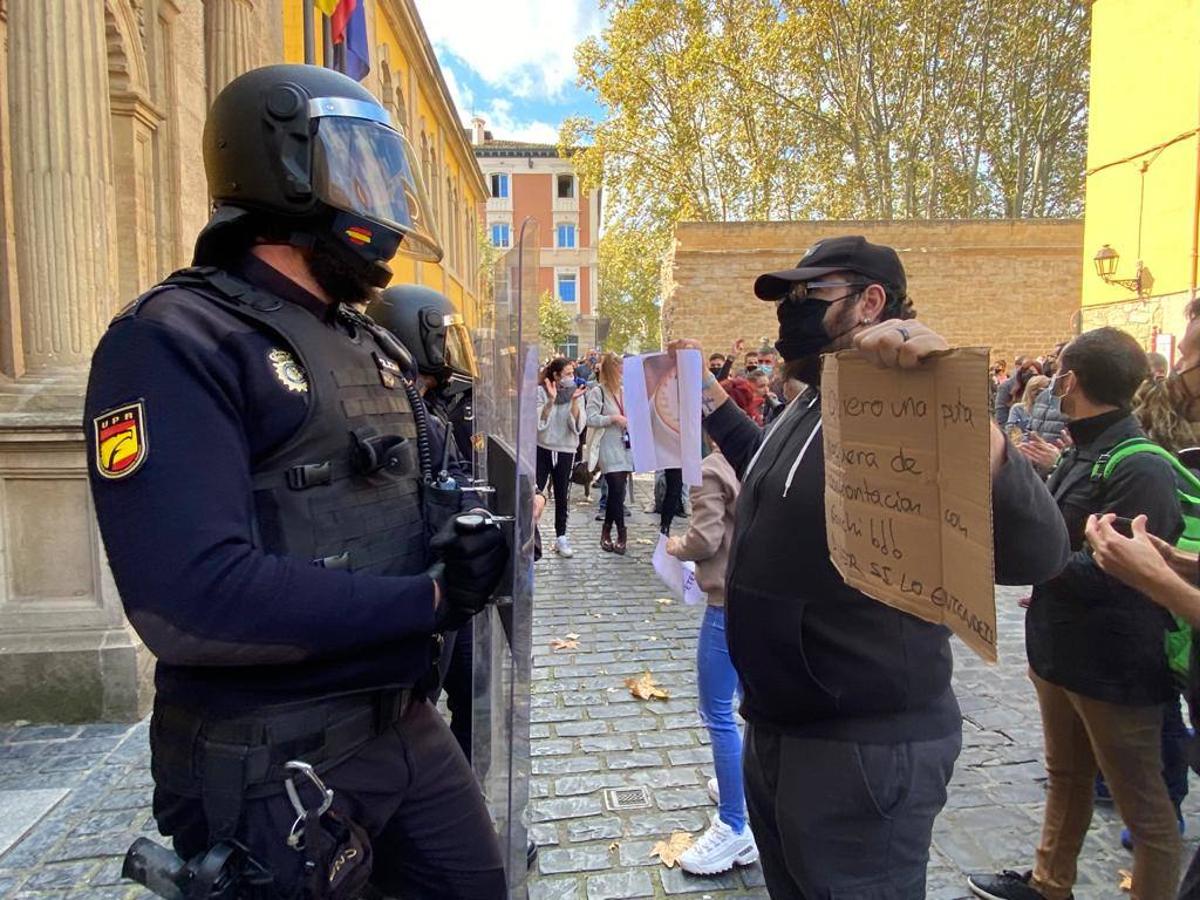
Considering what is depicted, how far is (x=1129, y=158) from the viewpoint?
1560 centimetres

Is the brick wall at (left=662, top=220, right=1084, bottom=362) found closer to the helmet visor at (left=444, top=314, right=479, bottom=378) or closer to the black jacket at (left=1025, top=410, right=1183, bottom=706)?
the helmet visor at (left=444, top=314, right=479, bottom=378)

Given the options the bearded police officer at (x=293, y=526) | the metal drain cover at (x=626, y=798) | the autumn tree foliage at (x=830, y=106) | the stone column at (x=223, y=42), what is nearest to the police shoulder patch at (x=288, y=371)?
the bearded police officer at (x=293, y=526)

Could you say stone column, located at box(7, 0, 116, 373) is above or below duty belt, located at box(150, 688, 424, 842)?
above

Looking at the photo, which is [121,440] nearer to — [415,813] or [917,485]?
[415,813]

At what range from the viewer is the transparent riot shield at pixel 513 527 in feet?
4.91

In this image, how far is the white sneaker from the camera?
291cm

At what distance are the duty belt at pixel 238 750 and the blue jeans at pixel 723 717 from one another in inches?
70.3

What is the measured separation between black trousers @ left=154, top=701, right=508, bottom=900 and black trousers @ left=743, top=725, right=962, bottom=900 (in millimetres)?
693

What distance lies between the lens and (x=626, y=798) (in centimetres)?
351

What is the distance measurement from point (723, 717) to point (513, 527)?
1.86 m

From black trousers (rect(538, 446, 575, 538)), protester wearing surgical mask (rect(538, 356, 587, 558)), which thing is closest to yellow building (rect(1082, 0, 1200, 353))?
protester wearing surgical mask (rect(538, 356, 587, 558))

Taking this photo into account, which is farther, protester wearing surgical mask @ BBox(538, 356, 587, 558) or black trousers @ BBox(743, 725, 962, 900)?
protester wearing surgical mask @ BBox(538, 356, 587, 558)

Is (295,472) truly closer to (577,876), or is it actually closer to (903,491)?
(903,491)

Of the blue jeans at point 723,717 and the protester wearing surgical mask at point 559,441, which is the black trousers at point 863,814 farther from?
the protester wearing surgical mask at point 559,441
